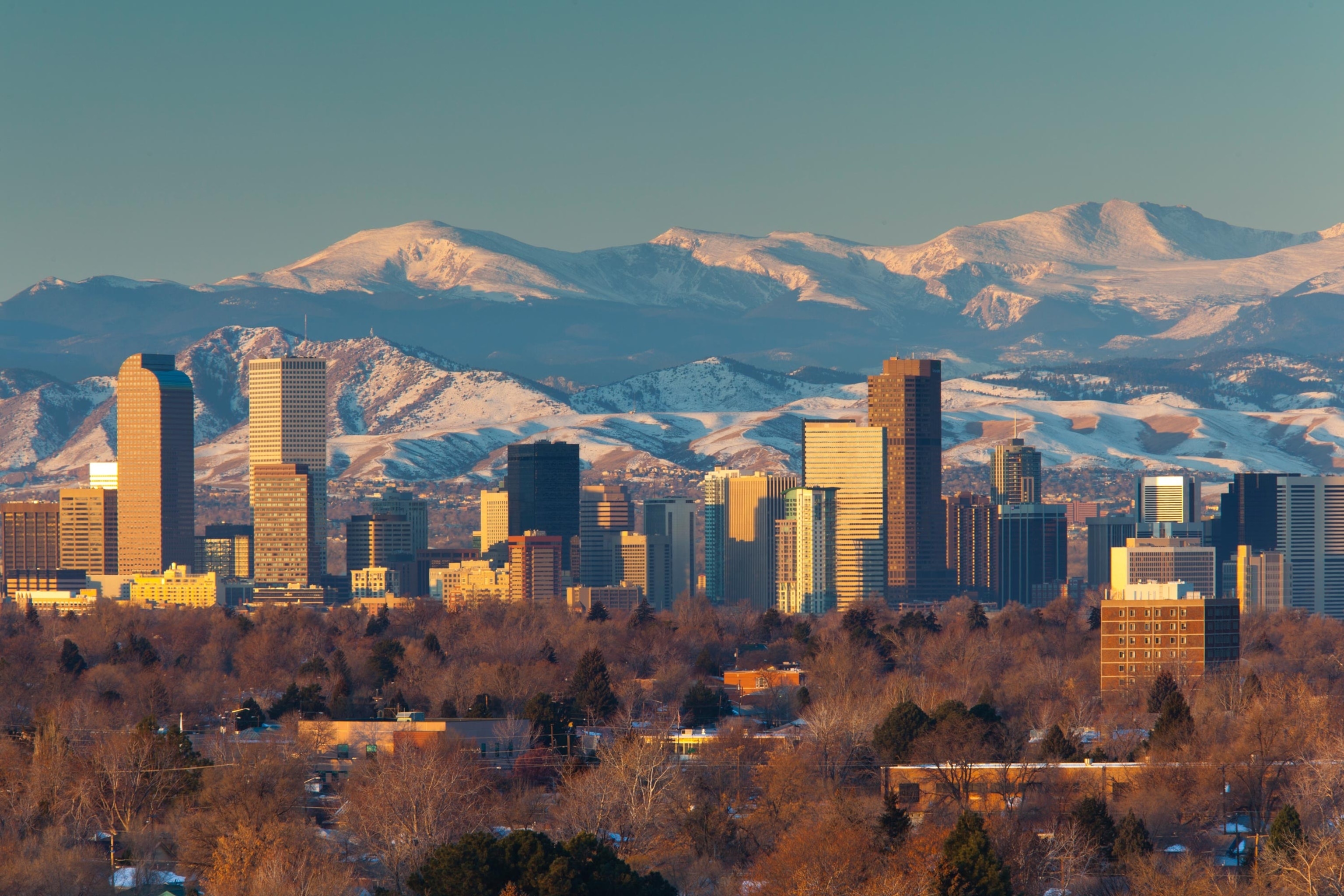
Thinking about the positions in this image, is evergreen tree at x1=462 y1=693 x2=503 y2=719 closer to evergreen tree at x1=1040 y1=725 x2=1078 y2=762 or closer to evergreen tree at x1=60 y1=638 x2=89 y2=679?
evergreen tree at x1=60 y1=638 x2=89 y2=679

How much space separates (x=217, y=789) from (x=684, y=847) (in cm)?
1877

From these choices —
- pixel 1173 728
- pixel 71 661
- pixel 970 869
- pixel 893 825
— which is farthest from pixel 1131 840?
pixel 71 661

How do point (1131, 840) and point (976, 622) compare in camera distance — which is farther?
point (976, 622)

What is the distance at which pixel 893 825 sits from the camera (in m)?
77.6

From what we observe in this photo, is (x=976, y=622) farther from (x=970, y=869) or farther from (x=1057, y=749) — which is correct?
(x=970, y=869)

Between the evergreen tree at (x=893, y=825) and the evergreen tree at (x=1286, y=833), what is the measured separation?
11.8 meters

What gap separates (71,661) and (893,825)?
78.6 meters

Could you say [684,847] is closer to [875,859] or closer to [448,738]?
[875,859]

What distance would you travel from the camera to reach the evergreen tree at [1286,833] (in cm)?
7569

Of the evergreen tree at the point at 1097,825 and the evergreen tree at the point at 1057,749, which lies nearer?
the evergreen tree at the point at 1097,825

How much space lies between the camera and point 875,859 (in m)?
74.1

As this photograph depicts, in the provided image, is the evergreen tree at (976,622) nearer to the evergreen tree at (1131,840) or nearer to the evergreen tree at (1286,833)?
the evergreen tree at (1131,840)

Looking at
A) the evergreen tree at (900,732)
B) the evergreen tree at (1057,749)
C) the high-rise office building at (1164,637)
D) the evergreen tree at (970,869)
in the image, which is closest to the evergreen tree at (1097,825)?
the evergreen tree at (970,869)

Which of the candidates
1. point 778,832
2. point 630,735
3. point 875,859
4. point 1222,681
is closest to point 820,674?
point 1222,681
